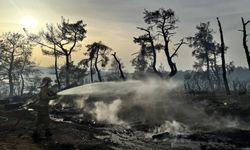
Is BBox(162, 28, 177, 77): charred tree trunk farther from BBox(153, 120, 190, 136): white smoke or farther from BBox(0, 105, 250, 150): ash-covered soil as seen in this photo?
BBox(0, 105, 250, 150): ash-covered soil

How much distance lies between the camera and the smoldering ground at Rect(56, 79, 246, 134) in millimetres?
22994

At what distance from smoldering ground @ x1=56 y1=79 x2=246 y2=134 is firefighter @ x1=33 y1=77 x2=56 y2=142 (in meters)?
7.24

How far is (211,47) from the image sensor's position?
75.4 meters

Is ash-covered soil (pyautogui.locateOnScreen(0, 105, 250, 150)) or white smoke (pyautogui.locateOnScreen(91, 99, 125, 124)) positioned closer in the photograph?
ash-covered soil (pyautogui.locateOnScreen(0, 105, 250, 150))

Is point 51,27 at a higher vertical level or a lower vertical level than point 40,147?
higher

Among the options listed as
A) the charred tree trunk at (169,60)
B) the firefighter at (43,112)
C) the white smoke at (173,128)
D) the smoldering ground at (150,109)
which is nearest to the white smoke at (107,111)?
the smoldering ground at (150,109)

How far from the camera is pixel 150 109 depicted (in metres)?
28.9

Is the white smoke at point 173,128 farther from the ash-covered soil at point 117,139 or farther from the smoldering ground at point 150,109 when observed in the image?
the ash-covered soil at point 117,139

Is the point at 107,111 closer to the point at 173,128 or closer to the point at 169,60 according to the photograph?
the point at 173,128

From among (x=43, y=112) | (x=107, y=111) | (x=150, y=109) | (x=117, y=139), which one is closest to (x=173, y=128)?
(x=117, y=139)

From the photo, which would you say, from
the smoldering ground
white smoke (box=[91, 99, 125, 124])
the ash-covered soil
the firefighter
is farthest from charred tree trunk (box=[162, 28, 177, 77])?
the firefighter

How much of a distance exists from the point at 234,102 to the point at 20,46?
197 ft

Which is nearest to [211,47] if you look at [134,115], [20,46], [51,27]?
[51,27]

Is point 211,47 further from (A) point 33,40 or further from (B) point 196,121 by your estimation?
(B) point 196,121
